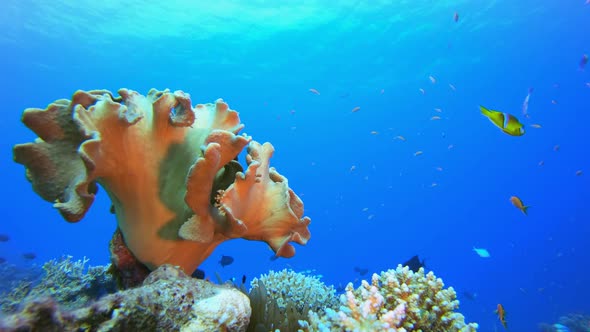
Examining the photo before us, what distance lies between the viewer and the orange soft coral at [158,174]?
221 cm

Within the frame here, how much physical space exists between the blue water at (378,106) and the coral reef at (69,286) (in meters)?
12.4

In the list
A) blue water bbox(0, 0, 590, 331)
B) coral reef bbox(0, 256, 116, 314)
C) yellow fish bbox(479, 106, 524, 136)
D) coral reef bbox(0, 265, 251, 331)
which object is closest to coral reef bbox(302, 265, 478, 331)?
coral reef bbox(0, 265, 251, 331)

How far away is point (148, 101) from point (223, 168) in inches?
30.8

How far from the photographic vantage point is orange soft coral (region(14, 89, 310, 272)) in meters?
2.21

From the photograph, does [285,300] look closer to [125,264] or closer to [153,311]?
[125,264]

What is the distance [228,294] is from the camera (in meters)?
2.01

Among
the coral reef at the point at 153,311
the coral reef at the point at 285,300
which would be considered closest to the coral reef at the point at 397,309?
the coral reef at the point at 285,300

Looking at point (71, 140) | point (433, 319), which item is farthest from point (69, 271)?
point (433, 319)

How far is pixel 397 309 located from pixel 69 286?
13.3ft

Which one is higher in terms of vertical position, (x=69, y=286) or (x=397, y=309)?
(x=69, y=286)

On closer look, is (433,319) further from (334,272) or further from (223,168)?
(334,272)

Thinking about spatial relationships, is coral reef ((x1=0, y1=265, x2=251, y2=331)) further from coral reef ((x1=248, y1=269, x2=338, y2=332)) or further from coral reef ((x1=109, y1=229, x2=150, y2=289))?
coral reef ((x1=248, y1=269, x2=338, y2=332))

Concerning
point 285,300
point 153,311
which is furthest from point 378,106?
point 153,311

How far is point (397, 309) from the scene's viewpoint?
229 cm
